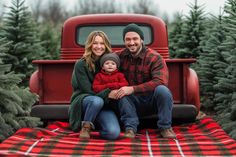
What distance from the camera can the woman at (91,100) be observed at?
5.86 metres

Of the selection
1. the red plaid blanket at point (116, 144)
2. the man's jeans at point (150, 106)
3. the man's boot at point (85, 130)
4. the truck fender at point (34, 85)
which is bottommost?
the red plaid blanket at point (116, 144)

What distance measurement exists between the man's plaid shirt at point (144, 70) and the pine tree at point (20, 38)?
20.5ft

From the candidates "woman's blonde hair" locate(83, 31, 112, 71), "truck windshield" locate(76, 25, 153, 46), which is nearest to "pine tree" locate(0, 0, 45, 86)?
"truck windshield" locate(76, 25, 153, 46)

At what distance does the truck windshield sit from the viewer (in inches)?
321

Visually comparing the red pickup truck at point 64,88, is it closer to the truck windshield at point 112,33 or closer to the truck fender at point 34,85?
the truck fender at point 34,85

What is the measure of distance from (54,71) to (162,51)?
2.33 m

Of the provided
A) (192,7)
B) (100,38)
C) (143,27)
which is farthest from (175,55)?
(100,38)

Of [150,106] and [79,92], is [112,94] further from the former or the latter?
[150,106]

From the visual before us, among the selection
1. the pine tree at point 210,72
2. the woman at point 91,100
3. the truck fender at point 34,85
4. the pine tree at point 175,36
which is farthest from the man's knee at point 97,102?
the pine tree at point 175,36

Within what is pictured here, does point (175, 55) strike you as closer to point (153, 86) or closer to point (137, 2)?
point (153, 86)

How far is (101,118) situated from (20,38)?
7393 mm

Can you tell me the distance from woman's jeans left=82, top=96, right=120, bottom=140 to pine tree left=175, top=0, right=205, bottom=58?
8110 mm

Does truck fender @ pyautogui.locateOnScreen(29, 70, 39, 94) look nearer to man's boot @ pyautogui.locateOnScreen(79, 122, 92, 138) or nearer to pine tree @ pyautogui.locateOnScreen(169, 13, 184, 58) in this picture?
man's boot @ pyautogui.locateOnScreen(79, 122, 92, 138)

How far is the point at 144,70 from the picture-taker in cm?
626
